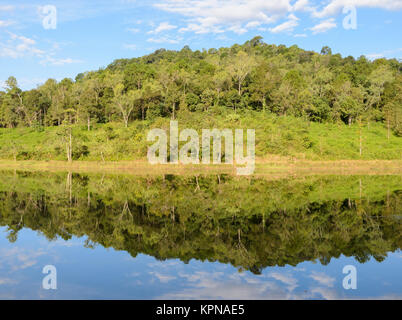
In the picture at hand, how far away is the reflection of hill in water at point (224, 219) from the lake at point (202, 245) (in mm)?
55

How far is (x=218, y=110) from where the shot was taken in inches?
2509

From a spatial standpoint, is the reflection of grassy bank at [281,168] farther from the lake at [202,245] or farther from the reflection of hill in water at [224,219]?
the lake at [202,245]

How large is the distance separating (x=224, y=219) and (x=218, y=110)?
4872 centimetres

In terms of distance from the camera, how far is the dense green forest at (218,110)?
48.9 m

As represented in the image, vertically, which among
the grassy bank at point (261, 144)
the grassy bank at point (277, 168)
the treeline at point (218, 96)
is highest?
the treeline at point (218, 96)

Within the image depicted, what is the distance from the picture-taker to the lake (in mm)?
8859

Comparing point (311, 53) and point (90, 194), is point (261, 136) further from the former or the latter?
point (311, 53)

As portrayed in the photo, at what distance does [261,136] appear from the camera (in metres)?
46.7

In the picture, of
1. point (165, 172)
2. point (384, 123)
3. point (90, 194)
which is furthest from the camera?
point (384, 123)

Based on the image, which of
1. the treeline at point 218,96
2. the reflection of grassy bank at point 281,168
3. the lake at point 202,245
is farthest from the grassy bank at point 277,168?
the treeline at point 218,96

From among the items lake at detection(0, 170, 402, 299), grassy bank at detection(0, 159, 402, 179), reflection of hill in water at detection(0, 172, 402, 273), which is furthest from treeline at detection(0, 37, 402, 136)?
lake at detection(0, 170, 402, 299)

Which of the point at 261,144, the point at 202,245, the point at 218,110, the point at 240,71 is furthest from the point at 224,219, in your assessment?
the point at 240,71

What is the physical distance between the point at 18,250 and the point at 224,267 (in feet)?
23.6
